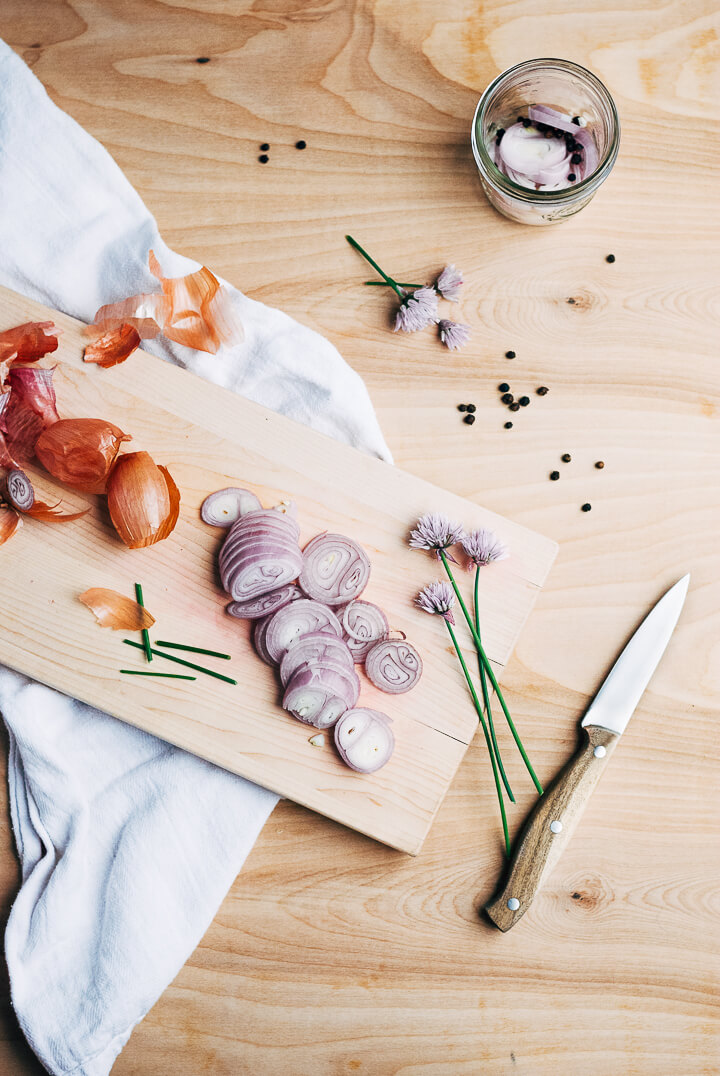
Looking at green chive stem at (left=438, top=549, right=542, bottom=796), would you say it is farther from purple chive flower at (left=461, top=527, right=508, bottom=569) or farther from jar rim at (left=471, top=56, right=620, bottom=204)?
jar rim at (left=471, top=56, right=620, bottom=204)

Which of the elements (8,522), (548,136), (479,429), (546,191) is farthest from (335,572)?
(548,136)

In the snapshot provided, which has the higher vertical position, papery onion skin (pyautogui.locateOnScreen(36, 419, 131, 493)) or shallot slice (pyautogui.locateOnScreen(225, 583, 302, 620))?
papery onion skin (pyautogui.locateOnScreen(36, 419, 131, 493))

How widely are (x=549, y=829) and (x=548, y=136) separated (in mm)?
950

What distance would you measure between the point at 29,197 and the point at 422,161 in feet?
1.86

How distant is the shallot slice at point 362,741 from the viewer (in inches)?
37.1

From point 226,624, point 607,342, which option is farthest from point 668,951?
point 607,342

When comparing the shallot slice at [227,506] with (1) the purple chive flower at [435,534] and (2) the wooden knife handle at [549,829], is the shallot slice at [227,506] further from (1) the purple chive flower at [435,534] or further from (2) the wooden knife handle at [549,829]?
(2) the wooden knife handle at [549,829]

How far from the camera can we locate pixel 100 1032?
3.13 feet

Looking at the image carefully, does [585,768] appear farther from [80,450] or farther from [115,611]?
[80,450]

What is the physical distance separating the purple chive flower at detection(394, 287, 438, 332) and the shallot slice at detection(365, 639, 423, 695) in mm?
453

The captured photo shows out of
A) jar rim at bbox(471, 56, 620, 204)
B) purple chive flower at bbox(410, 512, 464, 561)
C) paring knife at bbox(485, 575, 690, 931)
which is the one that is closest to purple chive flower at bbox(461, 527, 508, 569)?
purple chive flower at bbox(410, 512, 464, 561)

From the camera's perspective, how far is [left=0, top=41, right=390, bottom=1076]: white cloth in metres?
0.97

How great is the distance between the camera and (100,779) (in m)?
1.02

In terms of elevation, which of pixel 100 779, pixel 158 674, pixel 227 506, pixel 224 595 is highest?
pixel 227 506
